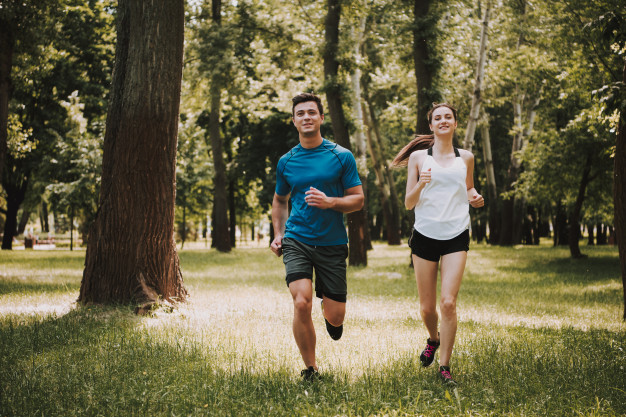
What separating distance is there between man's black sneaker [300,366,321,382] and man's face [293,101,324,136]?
6.86 feet

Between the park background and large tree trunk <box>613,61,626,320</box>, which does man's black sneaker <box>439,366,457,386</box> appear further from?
large tree trunk <box>613,61,626,320</box>

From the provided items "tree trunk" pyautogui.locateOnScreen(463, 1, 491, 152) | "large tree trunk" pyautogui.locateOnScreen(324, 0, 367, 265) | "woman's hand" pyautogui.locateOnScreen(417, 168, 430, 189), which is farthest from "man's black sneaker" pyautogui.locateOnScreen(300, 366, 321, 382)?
"tree trunk" pyautogui.locateOnScreen(463, 1, 491, 152)

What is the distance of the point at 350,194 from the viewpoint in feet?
16.8

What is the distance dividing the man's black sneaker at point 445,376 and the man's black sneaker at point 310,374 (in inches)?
42.8

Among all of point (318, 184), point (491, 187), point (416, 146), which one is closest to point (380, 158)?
point (491, 187)

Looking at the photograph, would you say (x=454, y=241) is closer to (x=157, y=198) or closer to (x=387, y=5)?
(x=157, y=198)

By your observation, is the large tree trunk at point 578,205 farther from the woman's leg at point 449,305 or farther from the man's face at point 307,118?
the man's face at point 307,118

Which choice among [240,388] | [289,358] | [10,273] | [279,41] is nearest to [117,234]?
[289,358]

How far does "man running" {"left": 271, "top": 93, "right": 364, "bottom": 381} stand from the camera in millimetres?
4957

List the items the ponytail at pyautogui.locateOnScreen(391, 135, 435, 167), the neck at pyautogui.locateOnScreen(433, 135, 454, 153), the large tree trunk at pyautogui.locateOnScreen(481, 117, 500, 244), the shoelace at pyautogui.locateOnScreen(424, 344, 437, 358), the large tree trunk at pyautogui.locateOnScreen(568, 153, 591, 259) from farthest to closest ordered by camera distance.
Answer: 1. the large tree trunk at pyautogui.locateOnScreen(481, 117, 500, 244)
2. the large tree trunk at pyautogui.locateOnScreen(568, 153, 591, 259)
3. the ponytail at pyautogui.locateOnScreen(391, 135, 435, 167)
4. the shoelace at pyautogui.locateOnScreen(424, 344, 437, 358)
5. the neck at pyautogui.locateOnScreen(433, 135, 454, 153)

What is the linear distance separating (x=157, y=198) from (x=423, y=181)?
5236 mm

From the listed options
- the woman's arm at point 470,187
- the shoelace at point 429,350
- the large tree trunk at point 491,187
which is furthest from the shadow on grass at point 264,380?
the large tree trunk at point 491,187

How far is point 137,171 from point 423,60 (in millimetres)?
11083

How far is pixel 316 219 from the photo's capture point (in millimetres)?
5043
